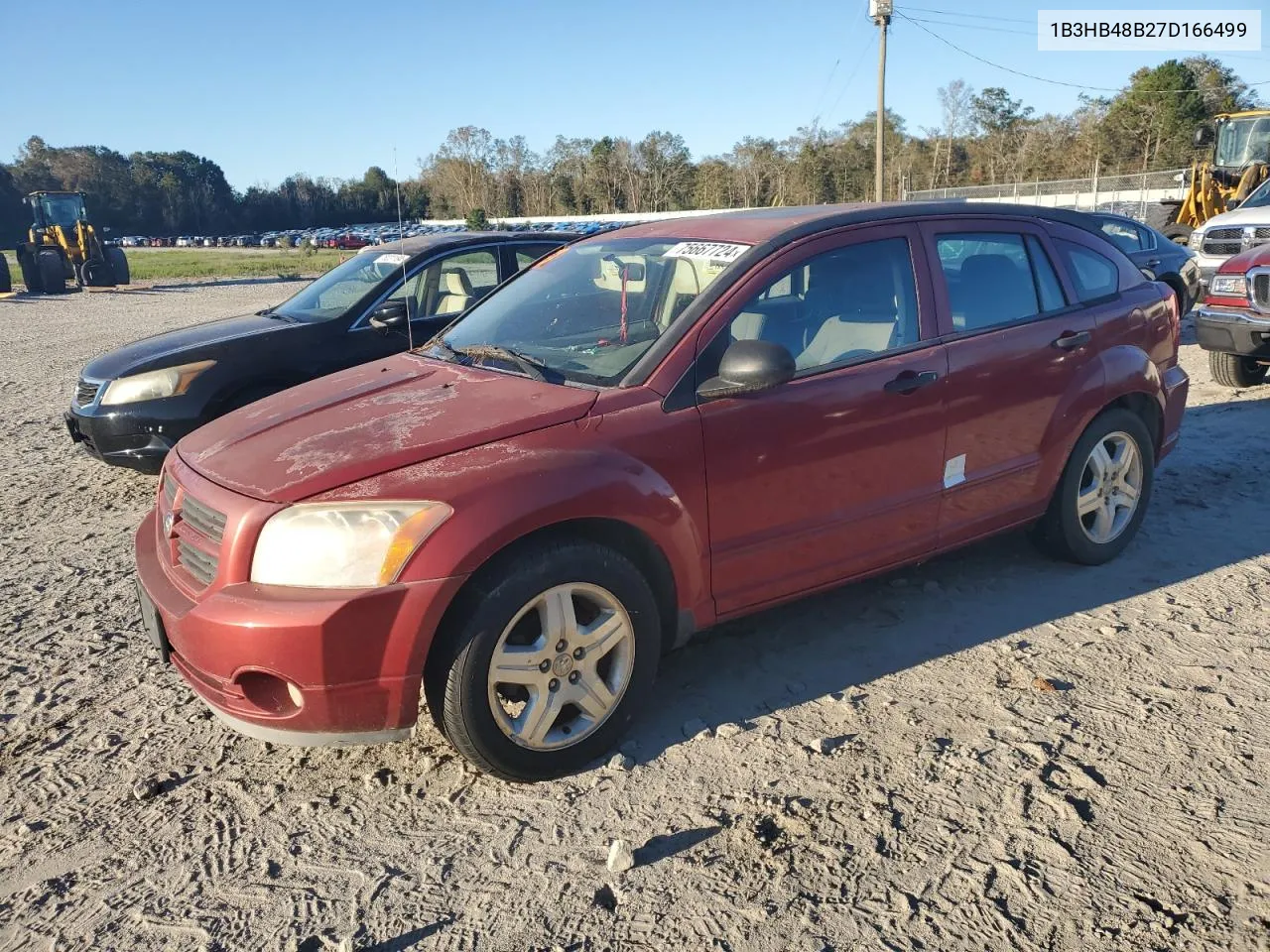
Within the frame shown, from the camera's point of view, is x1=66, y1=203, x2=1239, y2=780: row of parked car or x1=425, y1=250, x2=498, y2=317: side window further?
x1=425, y1=250, x2=498, y2=317: side window

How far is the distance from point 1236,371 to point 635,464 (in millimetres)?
7753

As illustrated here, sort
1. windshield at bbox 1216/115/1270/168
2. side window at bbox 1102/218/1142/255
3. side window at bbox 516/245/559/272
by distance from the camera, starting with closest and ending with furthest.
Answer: side window at bbox 516/245/559/272
side window at bbox 1102/218/1142/255
windshield at bbox 1216/115/1270/168

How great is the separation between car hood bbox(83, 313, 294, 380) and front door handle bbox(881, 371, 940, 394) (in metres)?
4.37

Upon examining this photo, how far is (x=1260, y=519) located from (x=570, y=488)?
428 cm

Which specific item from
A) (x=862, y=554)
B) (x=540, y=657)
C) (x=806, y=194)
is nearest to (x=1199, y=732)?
(x=862, y=554)

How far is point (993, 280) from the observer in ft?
13.9

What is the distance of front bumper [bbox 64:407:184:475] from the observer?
596cm

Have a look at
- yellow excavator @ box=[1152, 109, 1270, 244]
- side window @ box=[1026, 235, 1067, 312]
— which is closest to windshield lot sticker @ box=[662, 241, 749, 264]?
side window @ box=[1026, 235, 1067, 312]

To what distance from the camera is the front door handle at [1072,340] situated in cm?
430

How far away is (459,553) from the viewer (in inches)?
108

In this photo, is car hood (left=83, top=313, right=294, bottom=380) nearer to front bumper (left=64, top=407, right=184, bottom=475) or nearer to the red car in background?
front bumper (left=64, top=407, right=184, bottom=475)

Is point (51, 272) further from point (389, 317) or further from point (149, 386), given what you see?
point (389, 317)

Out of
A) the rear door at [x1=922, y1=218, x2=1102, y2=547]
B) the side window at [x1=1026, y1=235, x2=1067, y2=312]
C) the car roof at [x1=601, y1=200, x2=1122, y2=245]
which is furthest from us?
the side window at [x1=1026, y1=235, x2=1067, y2=312]

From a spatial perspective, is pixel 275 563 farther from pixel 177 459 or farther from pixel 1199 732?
pixel 1199 732
